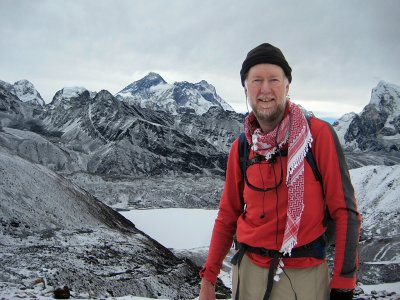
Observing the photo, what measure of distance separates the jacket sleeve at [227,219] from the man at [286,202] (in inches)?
9.0

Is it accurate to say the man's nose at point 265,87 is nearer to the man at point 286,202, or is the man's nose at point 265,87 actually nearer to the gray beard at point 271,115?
the man at point 286,202

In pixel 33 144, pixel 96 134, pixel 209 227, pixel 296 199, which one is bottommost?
pixel 209 227

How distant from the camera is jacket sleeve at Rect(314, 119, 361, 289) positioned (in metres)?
2.64

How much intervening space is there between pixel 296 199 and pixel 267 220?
0.34m

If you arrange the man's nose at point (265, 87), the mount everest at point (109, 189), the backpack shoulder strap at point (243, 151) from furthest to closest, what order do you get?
the mount everest at point (109, 189), the backpack shoulder strap at point (243, 151), the man's nose at point (265, 87)

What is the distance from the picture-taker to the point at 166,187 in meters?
60.1

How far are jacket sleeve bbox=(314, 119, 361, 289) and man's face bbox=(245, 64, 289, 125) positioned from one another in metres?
0.51

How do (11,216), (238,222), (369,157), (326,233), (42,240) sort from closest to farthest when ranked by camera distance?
(326,233) → (238,222) → (42,240) → (11,216) → (369,157)

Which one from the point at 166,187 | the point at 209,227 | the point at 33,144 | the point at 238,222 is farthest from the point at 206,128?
the point at 238,222

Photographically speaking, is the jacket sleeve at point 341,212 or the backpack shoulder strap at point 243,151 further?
the backpack shoulder strap at point 243,151

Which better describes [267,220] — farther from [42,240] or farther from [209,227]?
[209,227]

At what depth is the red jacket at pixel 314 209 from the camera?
2656 millimetres

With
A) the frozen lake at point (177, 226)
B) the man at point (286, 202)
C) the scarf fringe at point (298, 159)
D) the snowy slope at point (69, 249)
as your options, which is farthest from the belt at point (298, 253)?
the frozen lake at point (177, 226)

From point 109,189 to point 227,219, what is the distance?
54211mm
